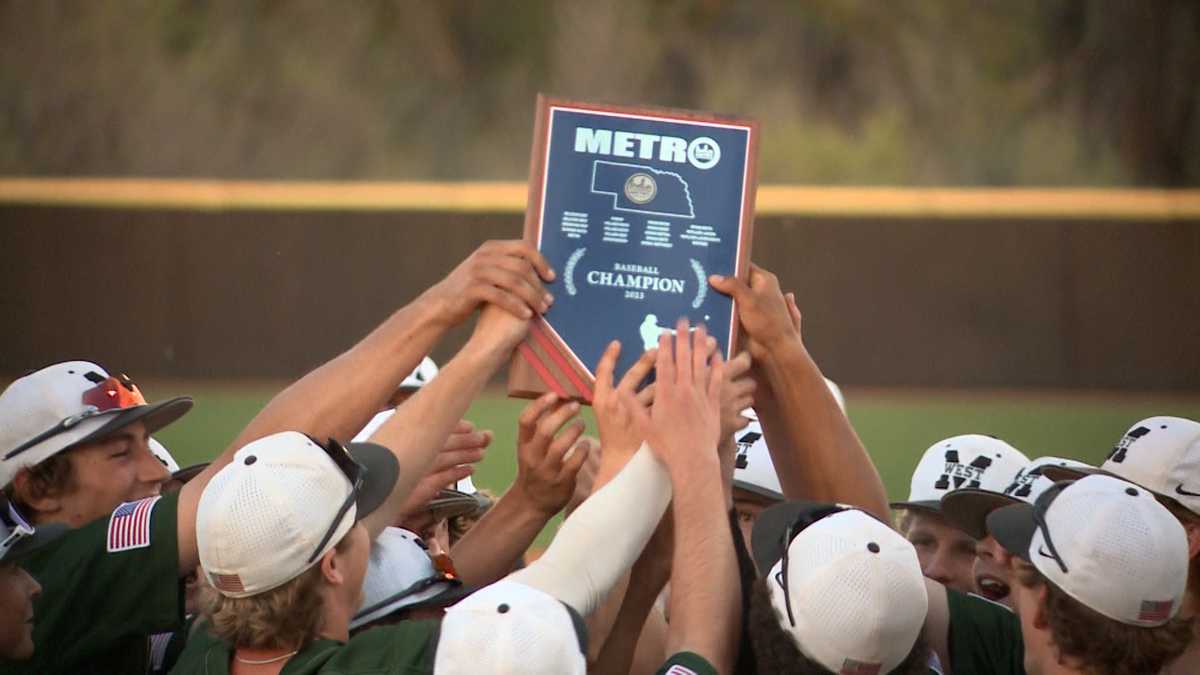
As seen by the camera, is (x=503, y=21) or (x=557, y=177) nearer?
(x=557, y=177)

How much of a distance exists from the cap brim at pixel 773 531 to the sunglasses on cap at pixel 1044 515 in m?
0.38

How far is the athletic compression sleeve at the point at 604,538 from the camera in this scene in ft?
8.62

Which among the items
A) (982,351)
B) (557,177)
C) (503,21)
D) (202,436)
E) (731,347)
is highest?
(503,21)

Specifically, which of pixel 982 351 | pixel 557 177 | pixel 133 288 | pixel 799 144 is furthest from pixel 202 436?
pixel 557 177

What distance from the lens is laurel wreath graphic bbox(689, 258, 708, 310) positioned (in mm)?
3135

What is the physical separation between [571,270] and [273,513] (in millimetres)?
849

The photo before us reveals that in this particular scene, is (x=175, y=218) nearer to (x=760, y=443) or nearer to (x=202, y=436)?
(x=202, y=436)

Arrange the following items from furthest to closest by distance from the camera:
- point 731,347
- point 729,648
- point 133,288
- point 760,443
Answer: point 133,288, point 760,443, point 731,347, point 729,648

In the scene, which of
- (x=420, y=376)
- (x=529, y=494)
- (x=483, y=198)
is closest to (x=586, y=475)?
(x=529, y=494)

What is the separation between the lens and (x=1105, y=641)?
8.76 feet

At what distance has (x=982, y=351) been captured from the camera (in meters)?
10.2

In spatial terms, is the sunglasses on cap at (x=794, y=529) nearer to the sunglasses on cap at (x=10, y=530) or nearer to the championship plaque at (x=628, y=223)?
the championship plaque at (x=628, y=223)

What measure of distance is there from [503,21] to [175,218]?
Answer: 262 cm

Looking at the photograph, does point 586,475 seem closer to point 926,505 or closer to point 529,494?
point 529,494
